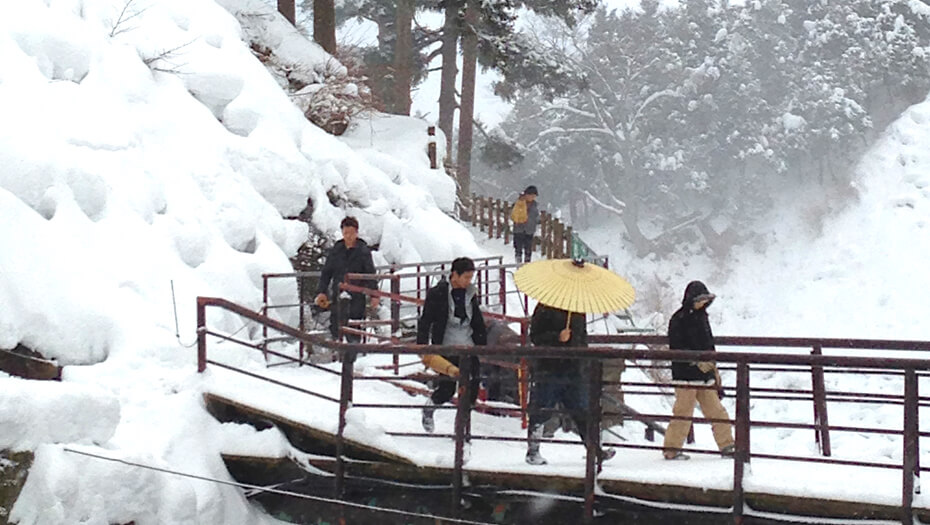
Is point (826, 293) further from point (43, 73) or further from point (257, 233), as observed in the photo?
point (43, 73)

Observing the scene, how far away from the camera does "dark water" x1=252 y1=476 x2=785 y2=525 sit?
5797 mm

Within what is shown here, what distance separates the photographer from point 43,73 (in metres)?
10.0

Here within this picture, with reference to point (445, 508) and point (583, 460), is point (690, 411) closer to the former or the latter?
point (583, 460)

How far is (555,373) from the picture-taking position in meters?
6.26

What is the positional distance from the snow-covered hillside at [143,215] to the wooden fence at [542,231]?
489cm

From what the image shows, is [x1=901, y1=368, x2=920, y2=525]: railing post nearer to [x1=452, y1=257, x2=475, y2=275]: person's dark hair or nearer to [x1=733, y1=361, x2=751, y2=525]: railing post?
[x1=733, y1=361, x2=751, y2=525]: railing post

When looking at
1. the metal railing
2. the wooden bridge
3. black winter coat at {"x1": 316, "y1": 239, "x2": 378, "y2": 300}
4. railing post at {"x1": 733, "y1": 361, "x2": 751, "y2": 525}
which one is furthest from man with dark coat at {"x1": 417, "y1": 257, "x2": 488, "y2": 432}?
black winter coat at {"x1": 316, "y1": 239, "x2": 378, "y2": 300}

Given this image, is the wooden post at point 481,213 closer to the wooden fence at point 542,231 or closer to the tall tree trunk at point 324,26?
the wooden fence at point 542,231

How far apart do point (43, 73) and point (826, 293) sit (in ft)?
93.7

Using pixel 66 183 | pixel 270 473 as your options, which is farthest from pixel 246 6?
pixel 270 473

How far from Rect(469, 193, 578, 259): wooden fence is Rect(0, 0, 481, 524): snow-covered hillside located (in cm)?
489

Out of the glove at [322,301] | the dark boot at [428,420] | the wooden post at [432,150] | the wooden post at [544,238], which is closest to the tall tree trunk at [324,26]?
the wooden post at [432,150]

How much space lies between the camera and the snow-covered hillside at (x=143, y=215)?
19.2ft

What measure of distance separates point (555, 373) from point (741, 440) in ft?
4.46
